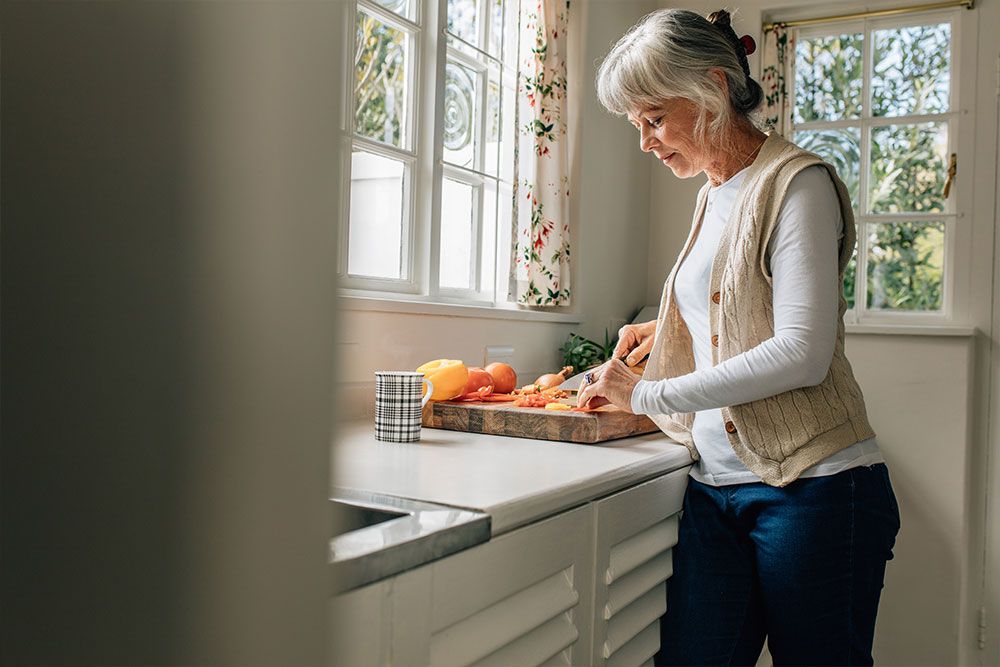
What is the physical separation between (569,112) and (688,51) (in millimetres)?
1451

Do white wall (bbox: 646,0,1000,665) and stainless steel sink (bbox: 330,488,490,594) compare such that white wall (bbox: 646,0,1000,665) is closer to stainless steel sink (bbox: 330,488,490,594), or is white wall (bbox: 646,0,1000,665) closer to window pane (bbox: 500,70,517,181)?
window pane (bbox: 500,70,517,181)

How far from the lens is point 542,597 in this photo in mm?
1019

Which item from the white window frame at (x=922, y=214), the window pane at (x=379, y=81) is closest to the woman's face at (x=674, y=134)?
the window pane at (x=379, y=81)

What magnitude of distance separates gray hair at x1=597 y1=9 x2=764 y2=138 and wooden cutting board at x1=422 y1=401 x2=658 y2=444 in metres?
0.52

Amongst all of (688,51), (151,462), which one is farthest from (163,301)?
(688,51)

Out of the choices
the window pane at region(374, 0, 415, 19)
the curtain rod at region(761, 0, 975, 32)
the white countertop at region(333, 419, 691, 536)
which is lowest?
the white countertop at region(333, 419, 691, 536)

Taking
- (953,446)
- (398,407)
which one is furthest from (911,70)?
(398,407)

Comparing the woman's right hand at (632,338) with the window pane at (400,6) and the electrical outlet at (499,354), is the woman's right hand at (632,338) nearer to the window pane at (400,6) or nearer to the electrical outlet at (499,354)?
the electrical outlet at (499,354)

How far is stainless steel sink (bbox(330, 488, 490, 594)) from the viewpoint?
0.71 metres

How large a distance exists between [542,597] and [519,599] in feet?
0.18

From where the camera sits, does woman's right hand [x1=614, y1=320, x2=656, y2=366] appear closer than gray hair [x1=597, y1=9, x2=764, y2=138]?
No

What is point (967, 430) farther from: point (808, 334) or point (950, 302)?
point (808, 334)

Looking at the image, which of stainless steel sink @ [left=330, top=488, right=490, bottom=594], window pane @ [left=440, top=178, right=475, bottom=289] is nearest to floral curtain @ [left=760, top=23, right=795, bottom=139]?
window pane @ [left=440, top=178, right=475, bottom=289]

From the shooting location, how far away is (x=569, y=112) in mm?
2746
